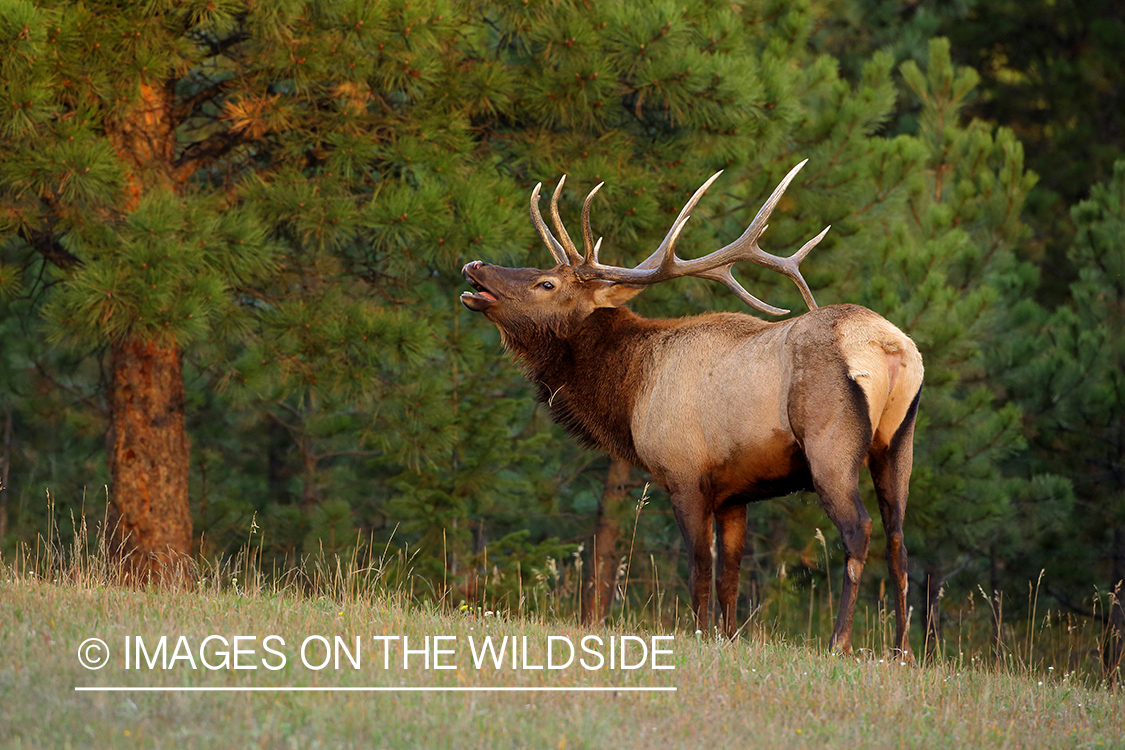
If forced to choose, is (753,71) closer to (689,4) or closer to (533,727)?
(689,4)

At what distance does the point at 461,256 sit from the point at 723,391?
7.07 ft

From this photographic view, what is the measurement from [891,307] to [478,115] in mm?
3866

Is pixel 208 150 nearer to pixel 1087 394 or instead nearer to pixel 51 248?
pixel 51 248

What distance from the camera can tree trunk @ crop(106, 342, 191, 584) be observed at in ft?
26.5

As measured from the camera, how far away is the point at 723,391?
20.6ft

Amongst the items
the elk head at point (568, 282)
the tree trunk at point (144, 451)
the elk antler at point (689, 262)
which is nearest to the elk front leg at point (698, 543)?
the elk antler at point (689, 262)

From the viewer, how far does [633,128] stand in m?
9.12

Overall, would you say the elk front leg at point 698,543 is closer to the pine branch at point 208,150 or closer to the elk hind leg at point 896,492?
the elk hind leg at point 896,492

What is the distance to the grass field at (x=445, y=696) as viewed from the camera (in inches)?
148

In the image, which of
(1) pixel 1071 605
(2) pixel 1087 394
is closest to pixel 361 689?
(2) pixel 1087 394

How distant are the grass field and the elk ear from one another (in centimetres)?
229

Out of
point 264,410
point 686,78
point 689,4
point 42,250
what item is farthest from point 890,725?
point 264,410

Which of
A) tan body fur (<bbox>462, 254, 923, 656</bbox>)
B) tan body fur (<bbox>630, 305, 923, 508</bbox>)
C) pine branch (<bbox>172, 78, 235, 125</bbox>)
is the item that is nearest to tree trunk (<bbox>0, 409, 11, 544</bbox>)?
pine branch (<bbox>172, 78, 235, 125</bbox>)

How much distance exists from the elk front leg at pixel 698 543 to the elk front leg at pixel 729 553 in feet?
0.78
